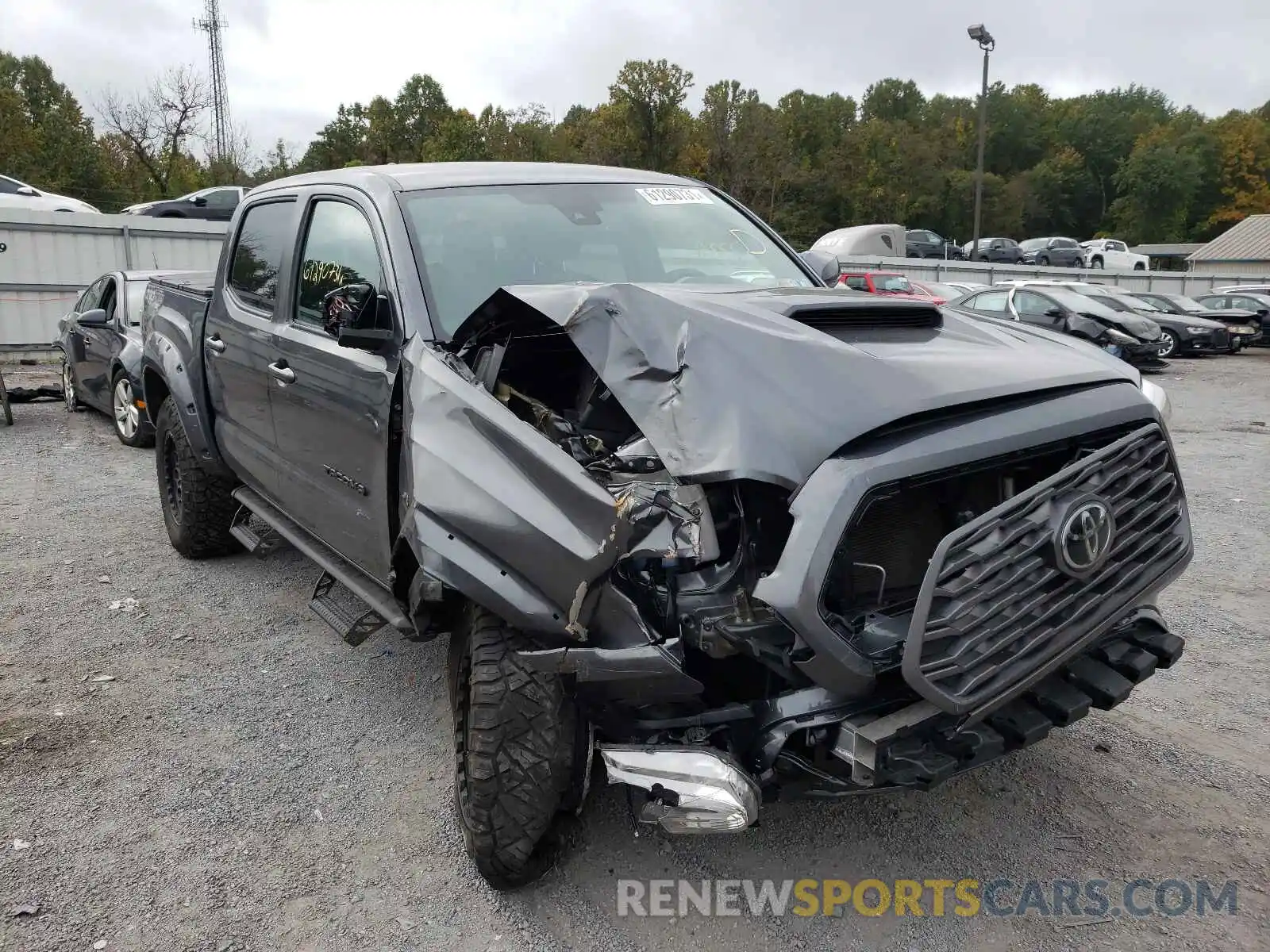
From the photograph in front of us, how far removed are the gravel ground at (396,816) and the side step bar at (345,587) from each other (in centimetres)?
50

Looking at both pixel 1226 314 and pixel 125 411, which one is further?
pixel 1226 314

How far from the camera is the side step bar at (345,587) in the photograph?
3.15 meters

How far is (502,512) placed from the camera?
95.0 inches

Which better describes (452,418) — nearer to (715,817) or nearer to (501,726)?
(501,726)

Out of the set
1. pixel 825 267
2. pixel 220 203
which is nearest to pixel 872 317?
pixel 825 267

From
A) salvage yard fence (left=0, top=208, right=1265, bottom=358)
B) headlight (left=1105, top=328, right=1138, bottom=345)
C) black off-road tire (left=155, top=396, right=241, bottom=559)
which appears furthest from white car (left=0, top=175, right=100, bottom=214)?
headlight (left=1105, top=328, right=1138, bottom=345)

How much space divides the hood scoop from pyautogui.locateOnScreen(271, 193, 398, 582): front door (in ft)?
4.24

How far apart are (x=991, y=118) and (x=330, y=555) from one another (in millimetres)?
90372

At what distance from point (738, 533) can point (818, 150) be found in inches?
2668

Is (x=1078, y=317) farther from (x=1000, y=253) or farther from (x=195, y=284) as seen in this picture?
(x=1000, y=253)

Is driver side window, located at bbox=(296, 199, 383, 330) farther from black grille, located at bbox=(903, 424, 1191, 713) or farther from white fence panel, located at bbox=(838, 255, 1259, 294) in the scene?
white fence panel, located at bbox=(838, 255, 1259, 294)

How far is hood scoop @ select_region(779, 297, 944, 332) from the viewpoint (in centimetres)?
265

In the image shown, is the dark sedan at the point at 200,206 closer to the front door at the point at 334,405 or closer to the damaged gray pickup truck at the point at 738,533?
the front door at the point at 334,405

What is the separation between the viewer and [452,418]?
2602 millimetres
